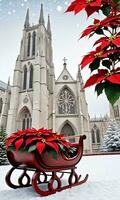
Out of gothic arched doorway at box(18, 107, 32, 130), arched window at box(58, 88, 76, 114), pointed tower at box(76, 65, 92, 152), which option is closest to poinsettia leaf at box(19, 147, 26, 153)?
pointed tower at box(76, 65, 92, 152)

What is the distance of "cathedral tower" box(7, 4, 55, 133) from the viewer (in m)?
19.6

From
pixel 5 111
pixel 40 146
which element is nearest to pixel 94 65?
pixel 40 146

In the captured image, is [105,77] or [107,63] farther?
[107,63]

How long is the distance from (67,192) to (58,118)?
19.0m

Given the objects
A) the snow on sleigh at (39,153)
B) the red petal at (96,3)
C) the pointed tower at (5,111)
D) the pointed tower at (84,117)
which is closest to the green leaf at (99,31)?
the red petal at (96,3)

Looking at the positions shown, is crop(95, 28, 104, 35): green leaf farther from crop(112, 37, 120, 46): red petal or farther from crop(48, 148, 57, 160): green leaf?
crop(48, 148, 57, 160): green leaf

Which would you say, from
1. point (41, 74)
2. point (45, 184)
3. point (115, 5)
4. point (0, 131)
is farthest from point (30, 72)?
point (115, 5)

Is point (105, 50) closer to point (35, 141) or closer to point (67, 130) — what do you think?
point (35, 141)

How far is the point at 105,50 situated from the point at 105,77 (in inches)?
5.7

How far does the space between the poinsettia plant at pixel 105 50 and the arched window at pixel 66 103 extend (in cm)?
2130

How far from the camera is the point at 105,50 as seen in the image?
0.69 meters

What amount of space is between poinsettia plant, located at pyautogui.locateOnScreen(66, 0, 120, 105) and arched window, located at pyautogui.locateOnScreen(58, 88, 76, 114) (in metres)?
21.3

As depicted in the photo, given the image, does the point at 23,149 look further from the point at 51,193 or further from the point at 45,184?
the point at 45,184

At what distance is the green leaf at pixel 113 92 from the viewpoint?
0.59 meters
